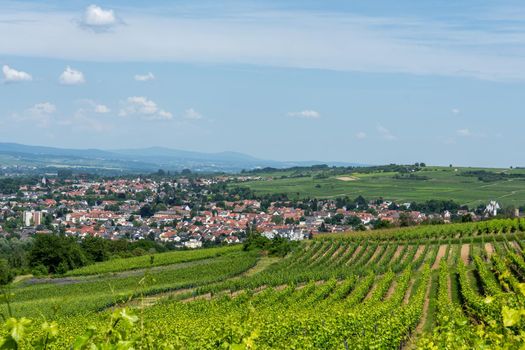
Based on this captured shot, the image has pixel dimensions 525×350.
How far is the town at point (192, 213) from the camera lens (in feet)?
332

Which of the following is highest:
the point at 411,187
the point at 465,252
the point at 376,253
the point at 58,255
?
the point at 411,187

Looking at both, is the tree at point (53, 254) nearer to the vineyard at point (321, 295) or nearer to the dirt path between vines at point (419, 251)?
the vineyard at point (321, 295)

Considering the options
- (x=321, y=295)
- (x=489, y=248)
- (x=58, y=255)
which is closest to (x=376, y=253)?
(x=489, y=248)

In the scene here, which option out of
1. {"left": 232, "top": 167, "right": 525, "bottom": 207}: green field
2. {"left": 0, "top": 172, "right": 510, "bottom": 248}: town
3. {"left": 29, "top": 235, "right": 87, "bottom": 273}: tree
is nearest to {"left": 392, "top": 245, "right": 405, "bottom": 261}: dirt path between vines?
{"left": 0, "top": 172, "right": 510, "bottom": 248}: town

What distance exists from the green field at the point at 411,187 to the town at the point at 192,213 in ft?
23.1

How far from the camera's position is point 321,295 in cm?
3341

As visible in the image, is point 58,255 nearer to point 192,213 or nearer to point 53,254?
point 53,254

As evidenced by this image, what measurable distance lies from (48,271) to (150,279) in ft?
184

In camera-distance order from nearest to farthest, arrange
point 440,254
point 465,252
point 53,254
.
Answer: point 465,252 < point 440,254 < point 53,254

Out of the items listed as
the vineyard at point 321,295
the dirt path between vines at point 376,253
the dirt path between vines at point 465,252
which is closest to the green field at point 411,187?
the dirt path between vines at point 376,253

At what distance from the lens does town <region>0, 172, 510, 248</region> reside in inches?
3981

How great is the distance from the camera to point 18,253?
233 ft

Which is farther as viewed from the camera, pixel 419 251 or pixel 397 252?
pixel 397 252

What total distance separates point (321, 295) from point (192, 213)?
9945cm
